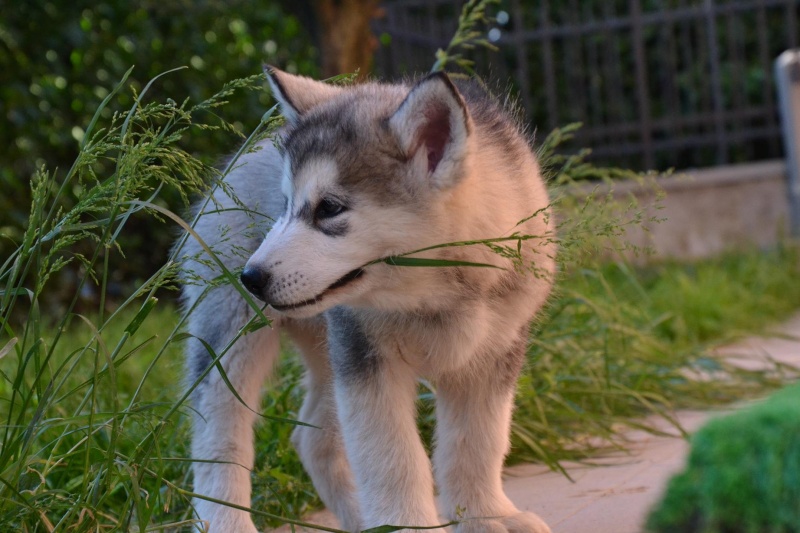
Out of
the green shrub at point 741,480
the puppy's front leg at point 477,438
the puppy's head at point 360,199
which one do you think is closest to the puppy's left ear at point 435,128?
the puppy's head at point 360,199

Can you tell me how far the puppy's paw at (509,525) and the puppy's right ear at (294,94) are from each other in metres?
1.28

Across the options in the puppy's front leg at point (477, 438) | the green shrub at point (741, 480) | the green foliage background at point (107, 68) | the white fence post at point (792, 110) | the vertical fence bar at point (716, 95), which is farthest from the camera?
the vertical fence bar at point (716, 95)

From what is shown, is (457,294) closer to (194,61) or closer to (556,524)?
(556,524)

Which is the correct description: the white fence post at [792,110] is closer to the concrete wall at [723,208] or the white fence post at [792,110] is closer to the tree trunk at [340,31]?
the concrete wall at [723,208]

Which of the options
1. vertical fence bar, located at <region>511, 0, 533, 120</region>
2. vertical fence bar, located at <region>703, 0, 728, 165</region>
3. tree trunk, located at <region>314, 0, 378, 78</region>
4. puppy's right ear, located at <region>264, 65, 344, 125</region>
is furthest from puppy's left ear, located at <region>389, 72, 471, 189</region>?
vertical fence bar, located at <region>703, 0, 728, 165</region>

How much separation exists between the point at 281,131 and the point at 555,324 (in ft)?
5.40

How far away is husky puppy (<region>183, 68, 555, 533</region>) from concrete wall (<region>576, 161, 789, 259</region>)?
6206 millimetres

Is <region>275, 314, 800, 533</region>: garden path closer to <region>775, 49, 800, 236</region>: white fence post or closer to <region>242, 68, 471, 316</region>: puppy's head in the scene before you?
<region>242, 68, 471, 316</region>: puppy's head

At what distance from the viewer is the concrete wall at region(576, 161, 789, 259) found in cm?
892

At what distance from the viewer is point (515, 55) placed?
10422mm

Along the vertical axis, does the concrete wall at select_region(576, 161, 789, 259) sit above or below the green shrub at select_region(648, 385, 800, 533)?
below

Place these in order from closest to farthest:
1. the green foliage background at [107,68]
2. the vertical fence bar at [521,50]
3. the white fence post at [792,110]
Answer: the green foliage background at [107,68], the white fence post at [792,110], the vertical fence bar at [521,50]

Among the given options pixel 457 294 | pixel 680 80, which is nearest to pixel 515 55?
pixel 680 80

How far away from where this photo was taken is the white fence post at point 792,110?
28.0ft
